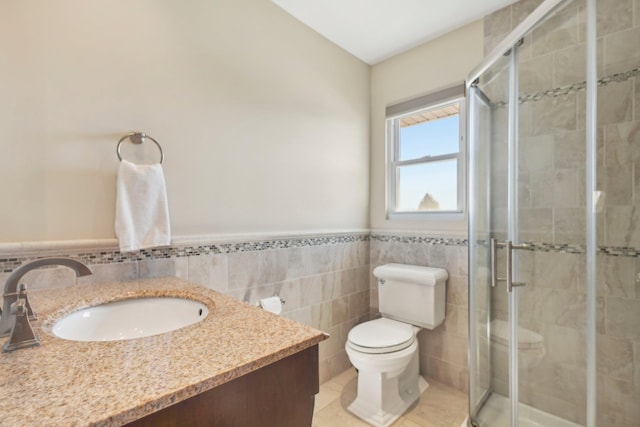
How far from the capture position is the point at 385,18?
199cm

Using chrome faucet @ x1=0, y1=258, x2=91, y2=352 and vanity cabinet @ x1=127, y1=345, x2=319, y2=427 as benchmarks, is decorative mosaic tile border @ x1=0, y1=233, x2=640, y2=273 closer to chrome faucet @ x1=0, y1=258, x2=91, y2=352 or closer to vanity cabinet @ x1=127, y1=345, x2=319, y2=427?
chrome faucet @ x1=0, y1=258, x2=91, y2=352

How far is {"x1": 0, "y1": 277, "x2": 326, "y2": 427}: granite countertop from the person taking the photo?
461mm

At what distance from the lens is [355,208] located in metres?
2.45

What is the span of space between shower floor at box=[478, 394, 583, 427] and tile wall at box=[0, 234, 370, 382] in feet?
3.19

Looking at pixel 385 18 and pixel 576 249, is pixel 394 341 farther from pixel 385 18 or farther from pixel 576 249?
pixel 385 18

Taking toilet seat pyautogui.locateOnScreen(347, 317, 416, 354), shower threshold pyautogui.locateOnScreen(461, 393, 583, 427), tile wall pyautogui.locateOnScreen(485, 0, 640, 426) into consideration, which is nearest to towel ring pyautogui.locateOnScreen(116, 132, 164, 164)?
toilet seat pyautogui.locateOnScreen(347, 317, 416, 354)

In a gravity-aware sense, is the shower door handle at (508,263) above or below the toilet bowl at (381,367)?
above

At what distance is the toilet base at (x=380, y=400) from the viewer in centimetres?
173

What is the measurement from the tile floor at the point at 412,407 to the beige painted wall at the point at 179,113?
1.11 meters

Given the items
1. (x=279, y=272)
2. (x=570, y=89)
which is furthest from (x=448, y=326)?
(x=570, y=89)

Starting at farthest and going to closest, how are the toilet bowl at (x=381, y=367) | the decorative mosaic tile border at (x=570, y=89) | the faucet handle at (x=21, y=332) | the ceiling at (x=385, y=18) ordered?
the ceiling at (x=385, y=18) → the toilet bowl at (x=381, y=367) → the decorative mosaic tile border at (x=570, y=89) → the faucet handle at (x=21, y=332)

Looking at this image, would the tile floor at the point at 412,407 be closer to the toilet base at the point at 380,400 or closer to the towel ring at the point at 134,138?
the toilet base at the point at 380,400

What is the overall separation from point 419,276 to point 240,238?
3.81 ft

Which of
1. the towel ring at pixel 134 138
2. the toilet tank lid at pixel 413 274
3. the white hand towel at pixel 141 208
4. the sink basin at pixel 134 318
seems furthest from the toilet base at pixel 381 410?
the towel ring at pixel 134 138
